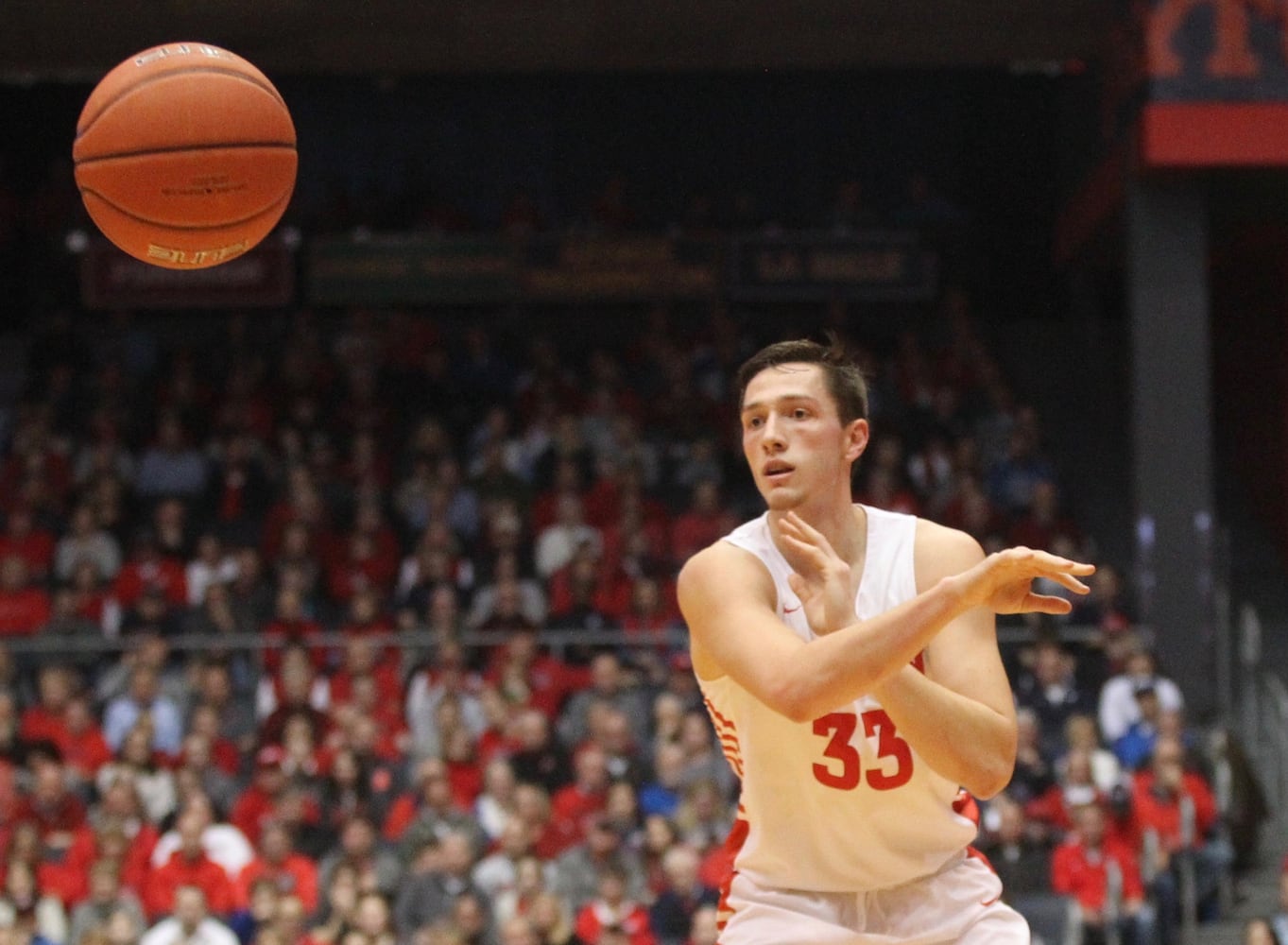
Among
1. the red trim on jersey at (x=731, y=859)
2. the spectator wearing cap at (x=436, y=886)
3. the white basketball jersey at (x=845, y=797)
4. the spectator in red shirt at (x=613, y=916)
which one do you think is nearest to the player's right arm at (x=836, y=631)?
the white basketball jersey at (x=845, y=797)

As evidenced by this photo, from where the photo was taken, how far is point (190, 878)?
10055 millimetres

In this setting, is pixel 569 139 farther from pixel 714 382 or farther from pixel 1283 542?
pixel 1283 542

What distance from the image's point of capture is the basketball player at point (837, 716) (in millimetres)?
3719

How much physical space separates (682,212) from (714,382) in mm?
4184

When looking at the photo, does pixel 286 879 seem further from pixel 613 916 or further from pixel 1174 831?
pixel 1174 831

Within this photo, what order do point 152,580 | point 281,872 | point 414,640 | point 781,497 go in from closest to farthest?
point 781,497 → point 281,872 → point 414,640 → point 152,580

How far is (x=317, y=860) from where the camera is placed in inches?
408

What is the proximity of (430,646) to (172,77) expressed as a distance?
6.65m

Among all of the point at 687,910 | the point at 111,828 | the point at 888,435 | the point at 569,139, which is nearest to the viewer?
the point at 687,910

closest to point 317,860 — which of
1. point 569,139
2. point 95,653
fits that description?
point 95,653

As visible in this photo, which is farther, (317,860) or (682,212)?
(682,212)

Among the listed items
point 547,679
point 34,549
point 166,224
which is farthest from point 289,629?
point 166,224

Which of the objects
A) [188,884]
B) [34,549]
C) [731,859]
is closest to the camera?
[731,859]

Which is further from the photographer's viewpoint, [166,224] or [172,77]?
[172,77]
